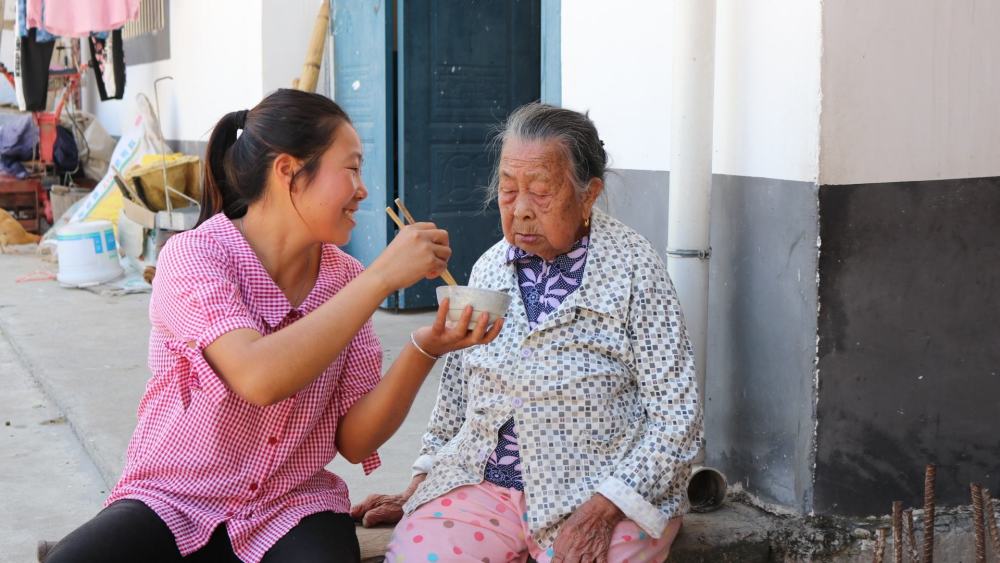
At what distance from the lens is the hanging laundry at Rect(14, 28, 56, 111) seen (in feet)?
30.0

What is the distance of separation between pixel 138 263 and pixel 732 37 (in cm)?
603

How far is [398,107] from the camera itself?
5922 millimetres

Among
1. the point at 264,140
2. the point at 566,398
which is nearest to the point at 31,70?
the point at 264,140

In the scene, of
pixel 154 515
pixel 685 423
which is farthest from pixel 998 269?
pixel 154 515

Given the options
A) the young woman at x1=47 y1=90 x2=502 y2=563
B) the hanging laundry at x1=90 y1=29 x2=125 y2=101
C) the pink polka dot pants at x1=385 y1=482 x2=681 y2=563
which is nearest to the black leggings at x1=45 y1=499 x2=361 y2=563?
the young woman at x1=47 y1=90 x2=502 y2=563

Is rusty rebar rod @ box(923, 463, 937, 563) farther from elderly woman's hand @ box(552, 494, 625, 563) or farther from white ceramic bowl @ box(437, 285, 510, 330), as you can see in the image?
white ceramic bowl @ box(437, 285, 510, 330)

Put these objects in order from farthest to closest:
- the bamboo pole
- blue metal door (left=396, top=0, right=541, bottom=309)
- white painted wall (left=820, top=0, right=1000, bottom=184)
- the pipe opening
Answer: the bamboo pole → blue metal door (left=396, top=0, right=541, bottom=309) → the pipe opening → white painted wall (left=820, top=0, right=1000, bottom=184)

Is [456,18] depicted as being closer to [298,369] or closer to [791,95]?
[791,95]

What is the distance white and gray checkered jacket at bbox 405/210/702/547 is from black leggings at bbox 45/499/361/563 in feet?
1.04

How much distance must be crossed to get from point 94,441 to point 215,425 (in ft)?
6.88

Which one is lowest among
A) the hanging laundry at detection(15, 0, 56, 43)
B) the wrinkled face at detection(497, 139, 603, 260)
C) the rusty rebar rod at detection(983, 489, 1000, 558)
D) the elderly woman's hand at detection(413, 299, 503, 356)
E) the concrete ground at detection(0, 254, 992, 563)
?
the concrete ground at detection(0, 254, 992, 563)

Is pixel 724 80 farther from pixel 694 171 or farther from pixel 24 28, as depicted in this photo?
pixel 24 28

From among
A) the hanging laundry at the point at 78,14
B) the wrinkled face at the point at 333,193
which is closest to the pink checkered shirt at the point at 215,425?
the wrinkled face at the point at 333,193

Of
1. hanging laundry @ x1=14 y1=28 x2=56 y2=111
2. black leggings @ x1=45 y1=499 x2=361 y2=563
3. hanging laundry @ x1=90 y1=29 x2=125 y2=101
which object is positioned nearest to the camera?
black leggings @ x1=45 y1=499 x2=361 y2=563
